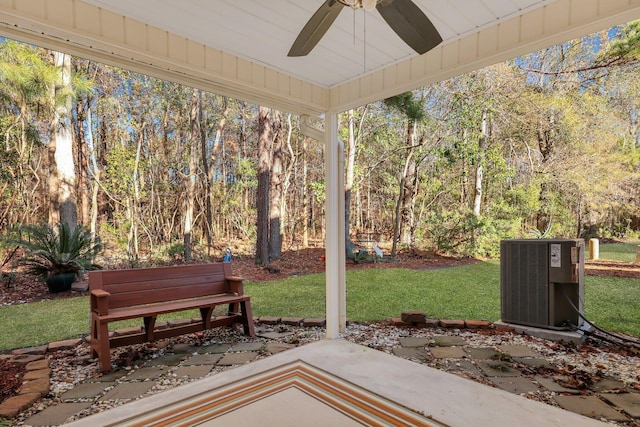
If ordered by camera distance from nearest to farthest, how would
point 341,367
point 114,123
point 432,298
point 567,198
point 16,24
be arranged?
point 16,24 < point 341,367 < point 432,298 < point 567,198 < point 114,123

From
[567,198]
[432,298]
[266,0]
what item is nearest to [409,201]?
[567,198]

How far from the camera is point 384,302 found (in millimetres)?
4699

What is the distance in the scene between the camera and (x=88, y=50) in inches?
81.0

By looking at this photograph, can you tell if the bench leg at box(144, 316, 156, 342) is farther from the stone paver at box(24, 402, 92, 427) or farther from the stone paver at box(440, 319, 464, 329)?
the stone paver at box(440, 319, 464, 329)

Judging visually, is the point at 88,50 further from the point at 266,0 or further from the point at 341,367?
the point at 341,367

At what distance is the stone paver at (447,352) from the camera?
2709mm

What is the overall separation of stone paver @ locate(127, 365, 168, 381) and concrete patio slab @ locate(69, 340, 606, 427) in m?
0.32

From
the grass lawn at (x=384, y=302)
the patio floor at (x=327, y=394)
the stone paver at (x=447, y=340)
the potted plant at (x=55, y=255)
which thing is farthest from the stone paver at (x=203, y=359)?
the potted plant at (x=55, y=255)

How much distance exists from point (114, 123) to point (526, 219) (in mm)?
8764

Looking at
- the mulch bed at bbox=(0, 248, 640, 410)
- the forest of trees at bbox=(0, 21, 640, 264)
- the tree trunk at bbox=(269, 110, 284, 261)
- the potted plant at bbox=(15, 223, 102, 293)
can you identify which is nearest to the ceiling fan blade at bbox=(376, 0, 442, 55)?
the mulch bed at bbox=(0, 248, 640, 410)

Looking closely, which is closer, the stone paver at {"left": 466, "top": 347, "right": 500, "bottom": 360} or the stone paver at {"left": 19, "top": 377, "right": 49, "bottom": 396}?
the stone paver at {"left": 19, "top": 377, "right": 49, "bottom": 396}

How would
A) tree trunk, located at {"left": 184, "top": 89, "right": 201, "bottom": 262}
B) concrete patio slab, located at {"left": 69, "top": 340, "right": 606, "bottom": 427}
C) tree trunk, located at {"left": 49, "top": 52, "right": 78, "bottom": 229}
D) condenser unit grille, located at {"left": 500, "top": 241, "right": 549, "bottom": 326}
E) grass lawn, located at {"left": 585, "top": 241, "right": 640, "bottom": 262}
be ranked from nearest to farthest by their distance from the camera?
concrete patio slab, located at {"left": 69, "top": 340, "right": 606, "bottom": 427}
condenser unit grille, located at {"left": 500, "top": 241, "right": 549, "bottom": 326}
grass lawn, located at {"left": 585, "top": 241, "right": 640, "bottom": 262}
tree trunk, located at {"left": 49, "top": 52, "right": 78, "bottom": 229}
tree trunk, located at {"left": 184, "top": 89, "right": 201, "bottom": 262}

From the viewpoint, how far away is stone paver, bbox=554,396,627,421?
6.07 feet

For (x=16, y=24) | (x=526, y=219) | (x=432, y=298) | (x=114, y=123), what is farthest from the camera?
(x=114, y=123)
